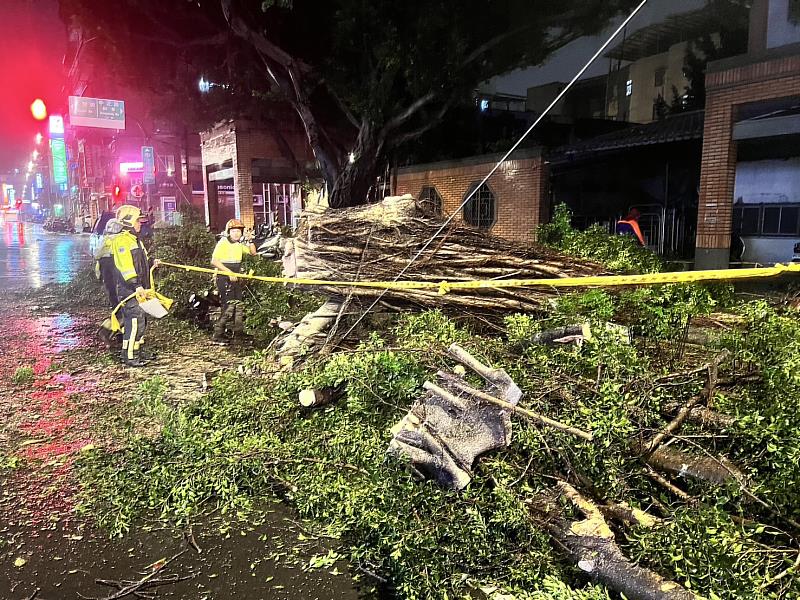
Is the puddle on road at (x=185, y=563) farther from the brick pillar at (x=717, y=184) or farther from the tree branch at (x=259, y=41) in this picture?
the tree branch at (x=259, y=41)

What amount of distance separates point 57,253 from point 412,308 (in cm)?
2253

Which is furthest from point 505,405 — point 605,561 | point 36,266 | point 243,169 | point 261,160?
point 261,160

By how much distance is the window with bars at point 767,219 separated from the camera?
13656 mm

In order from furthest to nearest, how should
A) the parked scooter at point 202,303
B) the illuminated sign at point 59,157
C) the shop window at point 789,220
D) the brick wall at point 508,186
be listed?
1. the illuminated sign at point 59,157
2. the shop window at point 789,220
3. the brick wall at point 508,186
4. the parked scooter at point 202,303

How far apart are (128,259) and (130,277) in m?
0.25

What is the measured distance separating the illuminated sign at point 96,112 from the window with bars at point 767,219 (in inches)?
1442

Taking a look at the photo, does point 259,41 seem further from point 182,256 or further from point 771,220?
point 771,220

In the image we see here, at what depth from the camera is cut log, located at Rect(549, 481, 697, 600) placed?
242 cm

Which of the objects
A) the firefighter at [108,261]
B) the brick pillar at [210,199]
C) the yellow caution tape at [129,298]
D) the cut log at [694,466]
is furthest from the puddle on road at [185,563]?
the brick pillar at [210,199]

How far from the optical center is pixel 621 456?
303 centimetres

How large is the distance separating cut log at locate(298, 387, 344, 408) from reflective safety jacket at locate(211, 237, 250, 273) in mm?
4695

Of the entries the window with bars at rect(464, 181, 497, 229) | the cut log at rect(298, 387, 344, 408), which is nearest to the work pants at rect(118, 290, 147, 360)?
the cut log at rect(298, 387, 344, 408)

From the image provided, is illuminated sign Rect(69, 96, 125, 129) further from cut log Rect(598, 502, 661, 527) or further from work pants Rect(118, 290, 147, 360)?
cut log Rect(598, 502, 661, 527)

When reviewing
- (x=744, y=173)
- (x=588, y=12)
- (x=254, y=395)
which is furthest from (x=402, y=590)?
(x=744, y=173)
